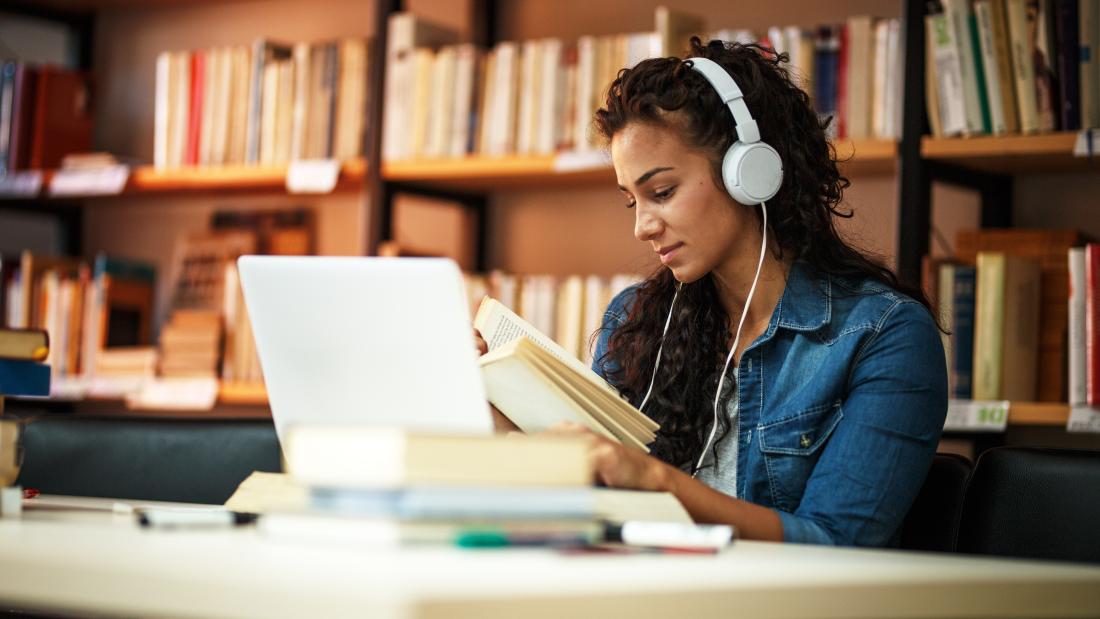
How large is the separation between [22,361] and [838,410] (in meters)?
0.87

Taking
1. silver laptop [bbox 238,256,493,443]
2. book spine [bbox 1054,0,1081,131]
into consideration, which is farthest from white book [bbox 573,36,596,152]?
silver laptop [bbox 238,256,493,443]

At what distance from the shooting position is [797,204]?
1640mm

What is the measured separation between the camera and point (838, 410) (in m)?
1.49

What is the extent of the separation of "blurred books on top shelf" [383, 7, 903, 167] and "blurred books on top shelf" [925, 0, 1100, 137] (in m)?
0.08

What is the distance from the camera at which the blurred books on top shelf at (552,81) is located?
234cm

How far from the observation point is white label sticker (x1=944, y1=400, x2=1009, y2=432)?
215 cm

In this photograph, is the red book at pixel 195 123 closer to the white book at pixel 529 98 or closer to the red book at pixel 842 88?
the white book at pixel 529 98

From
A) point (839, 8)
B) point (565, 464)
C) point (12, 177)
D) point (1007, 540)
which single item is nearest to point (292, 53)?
point (12, 177)

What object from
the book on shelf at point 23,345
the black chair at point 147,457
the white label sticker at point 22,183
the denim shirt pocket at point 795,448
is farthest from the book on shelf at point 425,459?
the white label sticker at point 22,183

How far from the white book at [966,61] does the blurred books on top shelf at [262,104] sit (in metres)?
1.28

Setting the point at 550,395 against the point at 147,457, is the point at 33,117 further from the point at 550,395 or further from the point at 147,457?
the point at 550,395

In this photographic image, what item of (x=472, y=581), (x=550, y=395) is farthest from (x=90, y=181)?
(x=472, y=581)

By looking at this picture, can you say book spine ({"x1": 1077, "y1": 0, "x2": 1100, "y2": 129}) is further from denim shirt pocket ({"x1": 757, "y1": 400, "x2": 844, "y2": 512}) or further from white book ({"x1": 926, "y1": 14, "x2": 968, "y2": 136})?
denim shirt pocket ({"x1": 757, "y1": 400, "x2": 844, "y2": 512})

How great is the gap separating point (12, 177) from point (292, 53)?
798 millimetres
